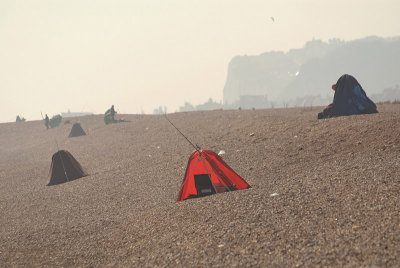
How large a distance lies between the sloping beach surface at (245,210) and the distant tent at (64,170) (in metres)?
0.68

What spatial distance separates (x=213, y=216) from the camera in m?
7.35

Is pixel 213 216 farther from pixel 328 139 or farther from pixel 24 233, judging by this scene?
pixel 328 139

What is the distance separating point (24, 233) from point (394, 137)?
10756 mm

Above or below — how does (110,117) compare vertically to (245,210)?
above

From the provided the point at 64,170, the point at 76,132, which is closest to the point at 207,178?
the point at 64,170

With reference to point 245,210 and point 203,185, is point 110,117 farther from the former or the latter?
point 245,210

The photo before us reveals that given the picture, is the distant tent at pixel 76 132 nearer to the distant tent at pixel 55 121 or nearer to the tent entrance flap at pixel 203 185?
the distant tent at pixel 55 121

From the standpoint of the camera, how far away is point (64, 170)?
55.8 ft

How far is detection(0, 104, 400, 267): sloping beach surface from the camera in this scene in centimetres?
553

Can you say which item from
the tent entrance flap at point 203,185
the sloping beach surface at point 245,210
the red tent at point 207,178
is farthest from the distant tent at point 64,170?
the tent entrance flap at point 203,185

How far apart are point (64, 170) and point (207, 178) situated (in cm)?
959

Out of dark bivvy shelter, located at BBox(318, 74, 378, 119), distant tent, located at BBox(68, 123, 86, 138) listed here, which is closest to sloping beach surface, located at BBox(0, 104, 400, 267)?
dark bivvy shelter, located at BBox(318, 74, 378, 119)

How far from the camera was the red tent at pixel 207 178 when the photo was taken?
9.76 m

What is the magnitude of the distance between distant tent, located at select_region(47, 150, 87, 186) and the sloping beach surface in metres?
0.68
